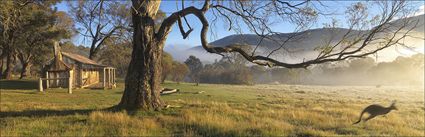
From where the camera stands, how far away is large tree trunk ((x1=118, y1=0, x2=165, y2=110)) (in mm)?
14180

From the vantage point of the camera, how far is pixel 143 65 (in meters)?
14.2

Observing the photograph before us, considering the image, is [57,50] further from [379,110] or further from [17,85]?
[379,110]

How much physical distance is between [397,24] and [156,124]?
7.63m

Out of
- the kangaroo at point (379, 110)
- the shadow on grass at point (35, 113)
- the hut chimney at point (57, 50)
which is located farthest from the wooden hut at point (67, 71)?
the kangaroo at point (379, 110)

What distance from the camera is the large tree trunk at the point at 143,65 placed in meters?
14.2

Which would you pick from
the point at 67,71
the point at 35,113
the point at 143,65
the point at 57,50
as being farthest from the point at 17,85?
the point at 143,65

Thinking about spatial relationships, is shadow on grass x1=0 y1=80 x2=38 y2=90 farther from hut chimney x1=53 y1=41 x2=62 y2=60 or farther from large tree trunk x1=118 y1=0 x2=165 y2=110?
large tree trunk x1=118 y1=0 x2=165 y2=110

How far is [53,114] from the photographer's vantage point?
13.4m

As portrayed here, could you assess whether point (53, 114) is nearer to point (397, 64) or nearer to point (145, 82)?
point (145, 82)

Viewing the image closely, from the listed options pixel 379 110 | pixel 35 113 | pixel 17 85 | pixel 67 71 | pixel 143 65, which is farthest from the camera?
pixel 17 85

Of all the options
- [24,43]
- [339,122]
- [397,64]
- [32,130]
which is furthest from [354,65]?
[32,130]

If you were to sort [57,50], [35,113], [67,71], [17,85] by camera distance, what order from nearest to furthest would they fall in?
[35,113] < [57,50] < [67,71] < [17,85]

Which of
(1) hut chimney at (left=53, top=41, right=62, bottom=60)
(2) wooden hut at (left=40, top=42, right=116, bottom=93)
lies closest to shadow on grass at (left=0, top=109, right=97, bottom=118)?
(2) wooden hut at (left=40, top=42, right=116, bottom=93)

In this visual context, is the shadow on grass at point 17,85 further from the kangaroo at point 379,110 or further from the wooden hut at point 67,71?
the kangaroo at point 379,110
